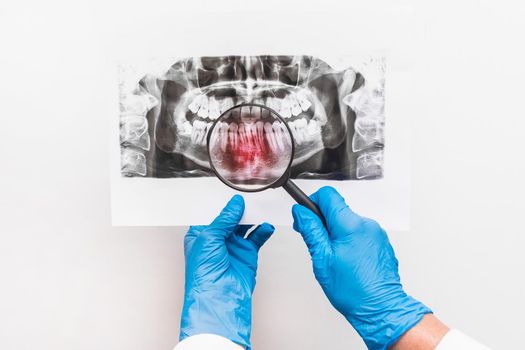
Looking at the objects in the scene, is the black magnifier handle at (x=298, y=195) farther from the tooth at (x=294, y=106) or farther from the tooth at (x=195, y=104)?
the tooth at (x=195, y=104)

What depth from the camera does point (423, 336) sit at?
0.75m

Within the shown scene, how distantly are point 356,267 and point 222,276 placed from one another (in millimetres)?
296

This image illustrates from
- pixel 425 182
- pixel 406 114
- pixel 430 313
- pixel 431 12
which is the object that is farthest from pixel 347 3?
pixel 430 313

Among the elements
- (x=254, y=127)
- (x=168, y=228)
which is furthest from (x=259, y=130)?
(x=168, y=228)

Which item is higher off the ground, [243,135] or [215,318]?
[243,135]

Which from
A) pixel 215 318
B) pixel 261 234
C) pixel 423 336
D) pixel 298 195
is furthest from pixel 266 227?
pixel 423 336

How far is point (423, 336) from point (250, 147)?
1.69 ft

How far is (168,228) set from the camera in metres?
0.92

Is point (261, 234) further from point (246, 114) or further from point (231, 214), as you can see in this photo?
point (246, 114)

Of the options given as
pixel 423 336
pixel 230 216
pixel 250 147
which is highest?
pixel 250 147

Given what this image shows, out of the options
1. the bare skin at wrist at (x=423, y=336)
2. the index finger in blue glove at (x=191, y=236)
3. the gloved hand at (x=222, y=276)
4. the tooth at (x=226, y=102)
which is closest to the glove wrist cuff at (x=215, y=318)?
the gloved hand at (x=222, y=276)

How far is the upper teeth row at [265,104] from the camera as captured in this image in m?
0.81

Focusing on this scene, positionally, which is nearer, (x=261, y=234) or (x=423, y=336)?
(x=423, y=336)

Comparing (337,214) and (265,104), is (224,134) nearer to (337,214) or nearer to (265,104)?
(265,104)
